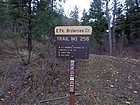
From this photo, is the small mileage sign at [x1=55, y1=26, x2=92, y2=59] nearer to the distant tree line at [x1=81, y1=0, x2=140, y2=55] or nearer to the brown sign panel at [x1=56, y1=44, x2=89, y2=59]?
the brown sign panel at [x1=56, y1=44, x2=89, y2=59]

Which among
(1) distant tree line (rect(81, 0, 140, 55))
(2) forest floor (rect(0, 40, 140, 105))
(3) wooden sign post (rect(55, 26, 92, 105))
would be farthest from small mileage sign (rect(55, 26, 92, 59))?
(1) distant tree line (rect(81, 0, 140, 55))

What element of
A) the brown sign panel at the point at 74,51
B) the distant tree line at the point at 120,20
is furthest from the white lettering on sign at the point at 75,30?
the distant tree line at the point at 120,20

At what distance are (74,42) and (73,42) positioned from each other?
0.06ft

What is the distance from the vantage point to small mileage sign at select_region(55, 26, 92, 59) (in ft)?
14.1

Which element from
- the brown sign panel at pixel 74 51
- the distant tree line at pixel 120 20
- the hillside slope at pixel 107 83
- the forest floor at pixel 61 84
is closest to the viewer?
the brown sign panel at pixel 74 51

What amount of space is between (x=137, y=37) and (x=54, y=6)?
655 inches

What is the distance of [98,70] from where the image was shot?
8.44 metres

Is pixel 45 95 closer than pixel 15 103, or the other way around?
pixel 15 103

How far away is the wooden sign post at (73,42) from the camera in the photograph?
4289mm

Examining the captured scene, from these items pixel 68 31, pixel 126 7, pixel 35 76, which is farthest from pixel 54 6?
pixel 126 7

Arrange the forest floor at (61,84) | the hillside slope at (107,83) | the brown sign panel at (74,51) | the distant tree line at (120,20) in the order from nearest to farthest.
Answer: the brown sign panel at (74,51)
the forest floor at (61,84)
the hillside slope at (107,83)
the distant tree line at (120,20)

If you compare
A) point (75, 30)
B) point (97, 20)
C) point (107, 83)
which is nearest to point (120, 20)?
point (97, 20)

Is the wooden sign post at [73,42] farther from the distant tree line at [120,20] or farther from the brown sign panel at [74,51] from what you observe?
the distant tree line at [120,20]

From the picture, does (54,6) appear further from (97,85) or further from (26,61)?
(97,85)
